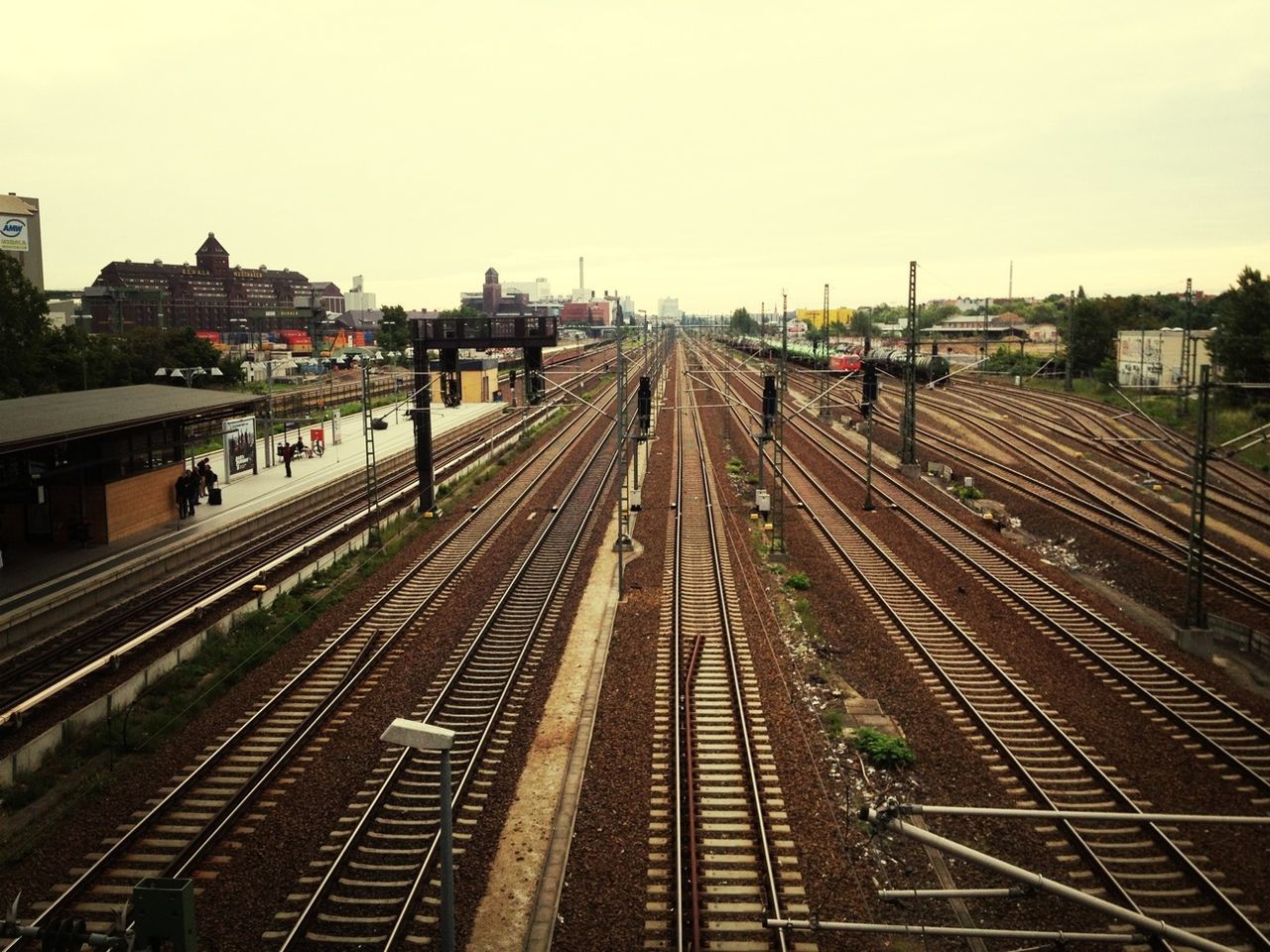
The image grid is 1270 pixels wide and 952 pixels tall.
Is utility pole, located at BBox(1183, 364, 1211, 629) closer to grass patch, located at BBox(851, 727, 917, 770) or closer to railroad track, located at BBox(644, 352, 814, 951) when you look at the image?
grass patch, located at BBox(851, 727, 917, 770)

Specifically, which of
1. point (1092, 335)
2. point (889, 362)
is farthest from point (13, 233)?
point (1092, 335)

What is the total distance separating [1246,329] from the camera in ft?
142

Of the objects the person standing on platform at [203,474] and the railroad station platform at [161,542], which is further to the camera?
the person standing on platform at [203,474]

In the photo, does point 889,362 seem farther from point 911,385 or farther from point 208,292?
point 208,292

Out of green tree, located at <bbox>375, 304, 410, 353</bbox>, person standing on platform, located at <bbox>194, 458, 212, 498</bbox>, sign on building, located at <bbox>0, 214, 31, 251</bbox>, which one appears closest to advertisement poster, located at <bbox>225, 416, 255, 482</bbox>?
person standing on platform, located at <bbox>194, 458, 212, 498</bbox>

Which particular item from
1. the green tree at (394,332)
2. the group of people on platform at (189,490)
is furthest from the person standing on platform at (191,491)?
the green tree at (394,332)

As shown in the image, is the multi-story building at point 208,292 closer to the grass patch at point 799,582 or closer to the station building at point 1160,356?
the station building at point 1160,356

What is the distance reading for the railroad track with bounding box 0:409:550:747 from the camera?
1554cm

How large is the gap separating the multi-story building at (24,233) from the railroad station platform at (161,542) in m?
50.1

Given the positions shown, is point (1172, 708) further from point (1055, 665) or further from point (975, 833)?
point (975, 833)

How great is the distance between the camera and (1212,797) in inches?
453

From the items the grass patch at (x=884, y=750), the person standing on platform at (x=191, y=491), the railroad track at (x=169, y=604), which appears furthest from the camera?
the person standing on platform at (x=191, y=491)

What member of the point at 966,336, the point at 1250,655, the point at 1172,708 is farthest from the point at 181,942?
the point at 966,336

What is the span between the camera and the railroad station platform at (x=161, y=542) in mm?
19469
